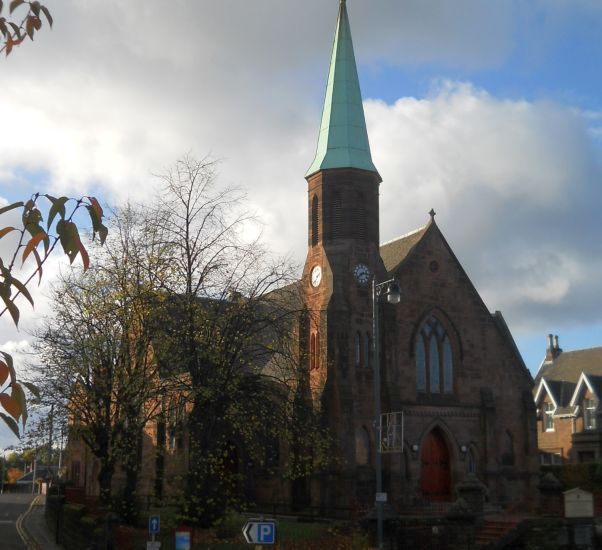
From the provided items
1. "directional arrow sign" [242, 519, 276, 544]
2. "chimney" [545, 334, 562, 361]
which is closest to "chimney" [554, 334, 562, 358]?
"chimney" [545, 334, 562, 361]

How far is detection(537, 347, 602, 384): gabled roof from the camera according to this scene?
62.5 meters

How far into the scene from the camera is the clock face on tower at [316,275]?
3928 centimetres

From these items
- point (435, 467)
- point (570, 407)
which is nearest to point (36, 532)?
point (435, 467)

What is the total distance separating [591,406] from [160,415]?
1552 inches

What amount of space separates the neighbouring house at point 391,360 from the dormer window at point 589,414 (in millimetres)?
16077

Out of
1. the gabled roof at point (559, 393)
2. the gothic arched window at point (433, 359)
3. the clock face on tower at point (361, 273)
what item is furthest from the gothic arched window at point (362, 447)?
the gabled roof at point (559, 393)

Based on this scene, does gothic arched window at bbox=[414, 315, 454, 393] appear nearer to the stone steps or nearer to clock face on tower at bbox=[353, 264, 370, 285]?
clock face on tower at bbox=[353, 264, 370, 285]

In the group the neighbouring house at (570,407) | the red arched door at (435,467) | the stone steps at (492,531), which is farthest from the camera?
the neighbouring house at (570,407)

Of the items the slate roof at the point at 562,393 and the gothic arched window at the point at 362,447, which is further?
the slate roof at the point at 562,393

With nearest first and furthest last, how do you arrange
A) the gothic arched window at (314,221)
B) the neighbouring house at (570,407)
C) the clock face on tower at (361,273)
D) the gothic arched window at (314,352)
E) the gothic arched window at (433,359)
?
the gothic arched window at (314,352), the clock face on tower at (361,273), the gothic arched window at (433,359), the gothic arched window at (314,221), the neighbouring house at (570,407)

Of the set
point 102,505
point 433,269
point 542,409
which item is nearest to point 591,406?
point 542,409

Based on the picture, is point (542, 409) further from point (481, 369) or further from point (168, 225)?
point (168, 225)

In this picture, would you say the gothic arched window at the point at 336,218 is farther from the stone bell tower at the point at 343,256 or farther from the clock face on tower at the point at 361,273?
the clock face on tower at the point at 361,273

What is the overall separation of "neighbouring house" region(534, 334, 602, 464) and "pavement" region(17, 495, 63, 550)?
33388 millimetres
